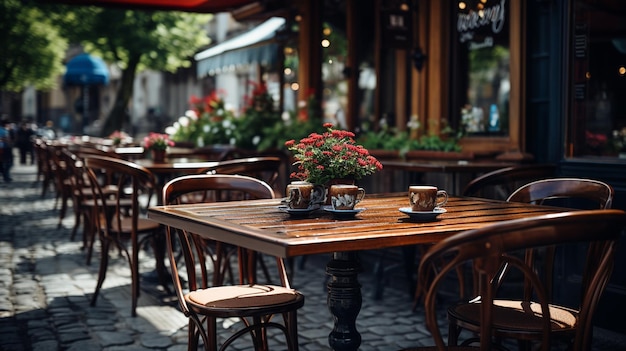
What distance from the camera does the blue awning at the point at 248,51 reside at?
36.5 ft

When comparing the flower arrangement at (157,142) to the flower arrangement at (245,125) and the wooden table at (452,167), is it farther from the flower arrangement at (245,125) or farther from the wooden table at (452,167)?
the wooden table at (452,167)

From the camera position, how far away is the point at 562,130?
554cm

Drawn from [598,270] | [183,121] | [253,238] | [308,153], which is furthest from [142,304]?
[183,121]

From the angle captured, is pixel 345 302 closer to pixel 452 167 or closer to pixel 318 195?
pixel 318 195

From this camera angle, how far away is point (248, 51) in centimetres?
1182

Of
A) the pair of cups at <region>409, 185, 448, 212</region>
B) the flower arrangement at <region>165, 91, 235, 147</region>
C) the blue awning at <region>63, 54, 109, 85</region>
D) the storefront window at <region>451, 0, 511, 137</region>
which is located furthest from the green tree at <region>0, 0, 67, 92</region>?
the pair of cups at <region>409, 185, 448, 212</region>

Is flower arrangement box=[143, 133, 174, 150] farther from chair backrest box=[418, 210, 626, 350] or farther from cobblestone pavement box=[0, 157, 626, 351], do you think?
chair backrest box=[418, 210, 626, 350]

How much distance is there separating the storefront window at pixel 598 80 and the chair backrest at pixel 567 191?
6.70ft

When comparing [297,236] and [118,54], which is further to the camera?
[118,54]

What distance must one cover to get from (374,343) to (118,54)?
1829 cm

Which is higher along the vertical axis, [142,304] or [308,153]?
[308,153]

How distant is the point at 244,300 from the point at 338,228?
2.34ft

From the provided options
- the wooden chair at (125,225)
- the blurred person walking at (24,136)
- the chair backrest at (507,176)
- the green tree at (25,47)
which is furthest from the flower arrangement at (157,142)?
the green tree at (25,47)

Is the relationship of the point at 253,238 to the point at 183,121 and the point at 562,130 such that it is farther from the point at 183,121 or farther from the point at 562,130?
the point at 183,121
